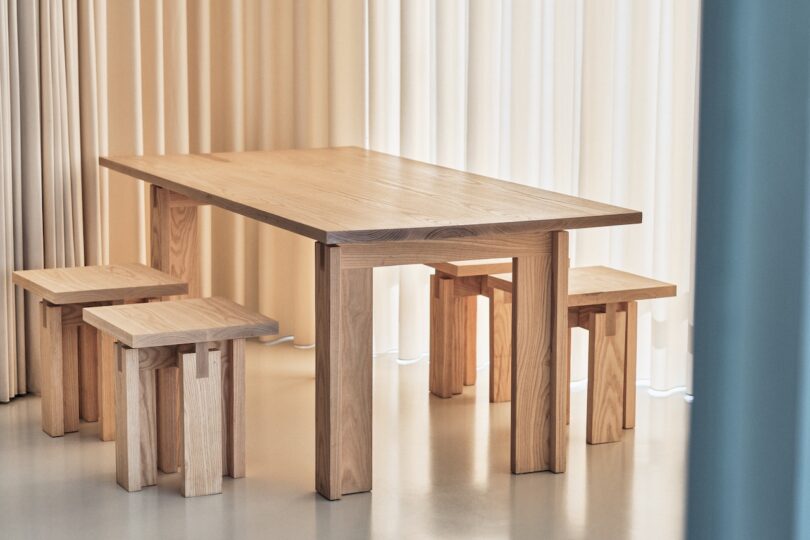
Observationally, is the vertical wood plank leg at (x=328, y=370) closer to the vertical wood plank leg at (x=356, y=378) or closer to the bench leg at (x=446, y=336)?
the vertical wood plank leg at (x=356, y=378)

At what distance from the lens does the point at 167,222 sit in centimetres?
348

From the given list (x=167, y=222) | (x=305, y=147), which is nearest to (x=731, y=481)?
(x=167, y=222)

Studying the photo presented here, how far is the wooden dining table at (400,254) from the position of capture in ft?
8.62

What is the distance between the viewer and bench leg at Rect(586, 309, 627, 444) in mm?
3078

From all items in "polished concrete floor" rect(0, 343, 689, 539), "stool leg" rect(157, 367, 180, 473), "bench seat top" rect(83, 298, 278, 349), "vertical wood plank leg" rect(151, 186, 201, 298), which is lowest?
"polished concrete floor" rect(0, 343, 689, 539)

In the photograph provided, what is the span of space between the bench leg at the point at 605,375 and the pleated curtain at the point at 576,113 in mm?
453

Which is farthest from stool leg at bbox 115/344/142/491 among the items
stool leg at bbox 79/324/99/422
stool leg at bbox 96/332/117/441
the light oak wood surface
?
the light oak wood surface

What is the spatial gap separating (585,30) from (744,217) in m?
2.96

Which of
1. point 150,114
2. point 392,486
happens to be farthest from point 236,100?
point 392,486

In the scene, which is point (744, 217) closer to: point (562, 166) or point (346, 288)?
point (346, 288)

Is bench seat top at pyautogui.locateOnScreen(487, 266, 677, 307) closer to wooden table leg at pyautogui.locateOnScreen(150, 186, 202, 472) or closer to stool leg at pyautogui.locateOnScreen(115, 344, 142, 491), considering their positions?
wooden table leg at pyautogui.locateOnScreen(150, 186, 202, 472)

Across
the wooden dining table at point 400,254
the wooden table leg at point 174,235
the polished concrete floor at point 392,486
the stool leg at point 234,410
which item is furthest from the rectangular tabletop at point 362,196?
the polished concrete floor at point 392,486

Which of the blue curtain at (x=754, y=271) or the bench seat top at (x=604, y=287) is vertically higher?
the blue curtain at (x=754, y=271)

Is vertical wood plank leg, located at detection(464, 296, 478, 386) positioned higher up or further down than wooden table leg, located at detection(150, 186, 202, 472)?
further down
